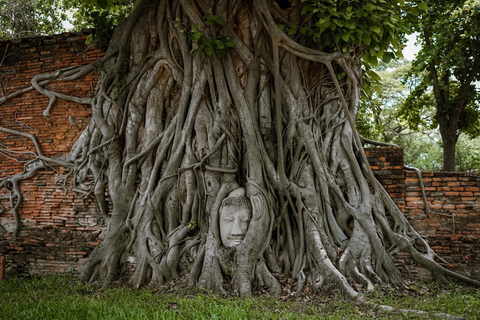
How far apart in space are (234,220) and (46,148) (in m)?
3.35

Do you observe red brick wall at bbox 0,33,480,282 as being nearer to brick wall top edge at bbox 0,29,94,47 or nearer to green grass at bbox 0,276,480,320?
brick wall top edge at bbox 0,29,94,47

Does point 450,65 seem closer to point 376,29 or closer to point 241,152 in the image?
point 376,29

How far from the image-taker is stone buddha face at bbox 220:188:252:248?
16.0ft

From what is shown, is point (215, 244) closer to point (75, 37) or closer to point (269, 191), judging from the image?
point (269, 191)

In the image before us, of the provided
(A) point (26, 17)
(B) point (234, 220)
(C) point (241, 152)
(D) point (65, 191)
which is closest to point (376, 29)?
(C) point (241, 152)

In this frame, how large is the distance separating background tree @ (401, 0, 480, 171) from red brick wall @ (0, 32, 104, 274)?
22.5 feet

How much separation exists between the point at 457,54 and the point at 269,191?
6.04 m

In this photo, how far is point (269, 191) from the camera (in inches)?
201

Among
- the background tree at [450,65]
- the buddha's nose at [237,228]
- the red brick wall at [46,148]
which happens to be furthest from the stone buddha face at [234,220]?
the background tree at [450,65]

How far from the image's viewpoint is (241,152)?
17.9ft

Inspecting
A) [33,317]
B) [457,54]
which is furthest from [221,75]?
[457,54]

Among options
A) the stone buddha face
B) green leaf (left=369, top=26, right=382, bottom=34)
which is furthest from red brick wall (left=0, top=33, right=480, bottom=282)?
the stone buddha face

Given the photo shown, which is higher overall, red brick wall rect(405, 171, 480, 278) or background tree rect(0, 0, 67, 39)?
background tree rect(0, 0, 67, 39)

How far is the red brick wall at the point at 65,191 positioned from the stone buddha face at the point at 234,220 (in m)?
1.82
